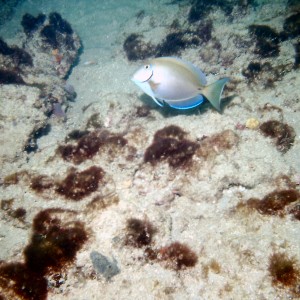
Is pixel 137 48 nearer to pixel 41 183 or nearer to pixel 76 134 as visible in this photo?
pixel 76 134

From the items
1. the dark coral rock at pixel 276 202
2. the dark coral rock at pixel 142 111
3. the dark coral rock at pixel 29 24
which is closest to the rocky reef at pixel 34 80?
the dark coral rock at pixel 29 24

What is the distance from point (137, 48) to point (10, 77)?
3.88 m

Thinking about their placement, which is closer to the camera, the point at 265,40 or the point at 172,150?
the point at 172,150

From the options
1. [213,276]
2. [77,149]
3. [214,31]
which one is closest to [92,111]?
[77,149]

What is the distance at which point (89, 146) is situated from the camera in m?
4.47

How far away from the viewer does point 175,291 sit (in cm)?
332

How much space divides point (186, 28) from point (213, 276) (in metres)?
7.41

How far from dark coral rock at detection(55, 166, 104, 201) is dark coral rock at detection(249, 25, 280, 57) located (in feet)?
15.7

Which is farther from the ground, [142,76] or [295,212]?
[142,76]

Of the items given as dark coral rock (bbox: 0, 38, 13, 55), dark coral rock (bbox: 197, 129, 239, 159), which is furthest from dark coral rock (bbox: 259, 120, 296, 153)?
dark coral rock (bbox: 0, 38, 13, 55)

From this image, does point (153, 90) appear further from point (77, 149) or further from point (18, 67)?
point (18, 67)

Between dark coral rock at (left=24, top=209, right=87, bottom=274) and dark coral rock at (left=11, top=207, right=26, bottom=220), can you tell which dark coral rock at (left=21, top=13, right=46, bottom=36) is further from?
dark coral rock at (left=24, top=209, right=87, bottom=274)

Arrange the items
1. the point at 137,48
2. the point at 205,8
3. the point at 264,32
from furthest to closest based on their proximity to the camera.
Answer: the point at 205,8, the point at 137,48, the point at 264,32

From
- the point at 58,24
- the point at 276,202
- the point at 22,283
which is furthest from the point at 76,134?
the point at 58,24
